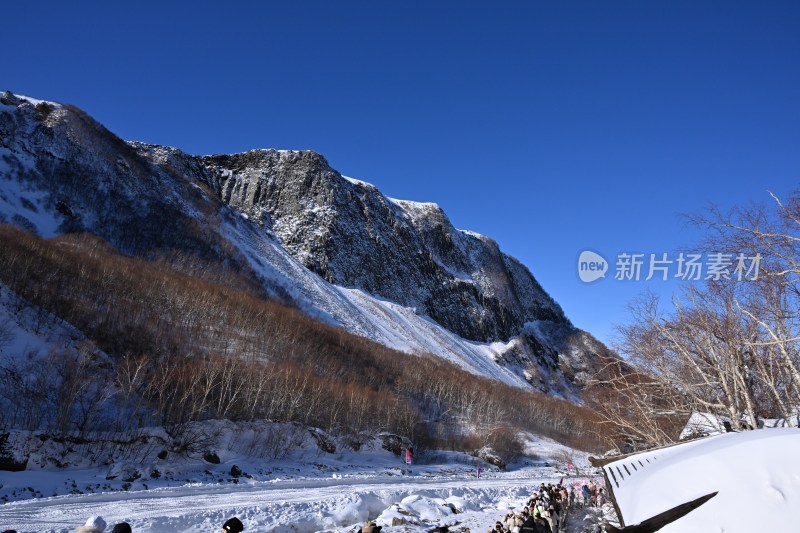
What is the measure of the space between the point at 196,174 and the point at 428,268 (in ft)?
211

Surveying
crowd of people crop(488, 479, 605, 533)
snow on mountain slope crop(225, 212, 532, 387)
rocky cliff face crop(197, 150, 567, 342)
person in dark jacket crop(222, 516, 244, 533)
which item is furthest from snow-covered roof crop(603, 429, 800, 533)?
rocky cliff face crop(197, 150, 567, 342)

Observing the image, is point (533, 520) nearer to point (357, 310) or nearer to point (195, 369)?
point (195, 369)

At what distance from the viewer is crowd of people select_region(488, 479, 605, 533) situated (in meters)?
9.92

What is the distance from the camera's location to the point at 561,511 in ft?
50.7

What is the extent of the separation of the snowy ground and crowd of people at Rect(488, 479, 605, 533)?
983mm

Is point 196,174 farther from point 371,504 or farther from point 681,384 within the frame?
point 681,384

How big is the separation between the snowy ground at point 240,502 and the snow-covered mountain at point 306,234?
2364cm

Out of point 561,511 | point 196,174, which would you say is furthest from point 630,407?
→ point 196,174

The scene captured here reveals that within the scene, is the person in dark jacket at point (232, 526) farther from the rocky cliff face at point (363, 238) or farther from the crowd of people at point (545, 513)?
the rocky cliff face at point (363, 238)

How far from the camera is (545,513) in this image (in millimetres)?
12492

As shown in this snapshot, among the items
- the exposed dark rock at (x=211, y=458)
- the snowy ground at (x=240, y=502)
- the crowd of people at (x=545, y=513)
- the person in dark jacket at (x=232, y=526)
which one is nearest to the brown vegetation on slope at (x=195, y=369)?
the exposed dark rock at (x=211, y=458)

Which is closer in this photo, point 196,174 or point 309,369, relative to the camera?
point 309,369

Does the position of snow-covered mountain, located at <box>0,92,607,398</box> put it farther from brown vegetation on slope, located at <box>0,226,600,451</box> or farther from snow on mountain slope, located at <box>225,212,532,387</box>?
brown vegetation on slope, located at <box>0,226,600,451</box>

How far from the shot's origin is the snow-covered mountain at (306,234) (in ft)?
210
